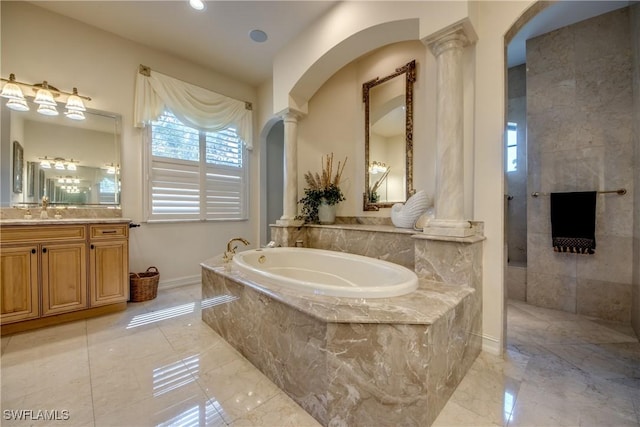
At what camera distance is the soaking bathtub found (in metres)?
1.39

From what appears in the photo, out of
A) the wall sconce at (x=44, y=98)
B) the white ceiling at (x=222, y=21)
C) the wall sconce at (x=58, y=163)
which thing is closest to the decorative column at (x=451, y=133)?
the white ceiling at (x=222, y=21)

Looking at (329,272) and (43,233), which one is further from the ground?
(43,233)

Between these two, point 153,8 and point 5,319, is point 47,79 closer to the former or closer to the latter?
point 153,8

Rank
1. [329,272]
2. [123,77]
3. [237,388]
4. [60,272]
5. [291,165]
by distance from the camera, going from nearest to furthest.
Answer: [237,388] < [60,272] < [329,272] < [123,77] < [291,165]

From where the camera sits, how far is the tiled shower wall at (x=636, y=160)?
77.2 inches

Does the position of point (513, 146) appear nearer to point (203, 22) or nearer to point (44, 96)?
point (203, 22)

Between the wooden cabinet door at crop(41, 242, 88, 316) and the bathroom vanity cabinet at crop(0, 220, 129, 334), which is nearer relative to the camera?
the bathroom vanity cabinet at crop(0, 220, 129, 334)

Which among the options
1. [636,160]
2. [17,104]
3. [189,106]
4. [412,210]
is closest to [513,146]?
[636,160]

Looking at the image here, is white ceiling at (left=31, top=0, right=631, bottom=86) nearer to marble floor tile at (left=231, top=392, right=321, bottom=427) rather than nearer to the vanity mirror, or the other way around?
the vanity mirror

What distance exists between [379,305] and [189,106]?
325 centimetres

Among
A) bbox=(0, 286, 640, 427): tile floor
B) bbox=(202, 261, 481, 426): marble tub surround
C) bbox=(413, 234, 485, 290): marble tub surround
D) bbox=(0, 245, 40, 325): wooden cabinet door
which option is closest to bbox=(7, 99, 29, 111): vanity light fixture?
bbox=(0, 245, 40, 325): wooden cabinet door

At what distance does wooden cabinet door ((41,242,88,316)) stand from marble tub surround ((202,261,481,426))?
6.31 feet

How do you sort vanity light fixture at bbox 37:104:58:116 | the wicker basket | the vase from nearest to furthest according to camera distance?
vanity light fixture at bbox 37:104:58:116 → the wicker basket → the vase

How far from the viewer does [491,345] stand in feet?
5.74
